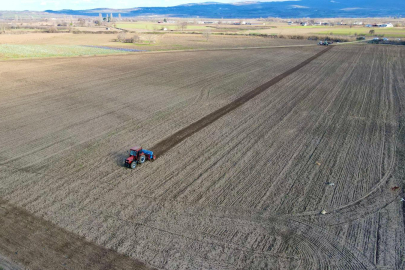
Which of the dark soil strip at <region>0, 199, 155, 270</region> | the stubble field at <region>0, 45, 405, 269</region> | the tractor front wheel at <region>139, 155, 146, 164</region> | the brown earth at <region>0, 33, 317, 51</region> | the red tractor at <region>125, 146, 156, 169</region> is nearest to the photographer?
the dark soil strip at <region>0, 199, 155, 270</region>

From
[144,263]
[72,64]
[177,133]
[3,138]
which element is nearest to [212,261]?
[144,263]

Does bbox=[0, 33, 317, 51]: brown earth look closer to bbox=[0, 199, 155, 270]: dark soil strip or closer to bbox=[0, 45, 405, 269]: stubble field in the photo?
bbox=[0, 45, 405, 269]: stubble field

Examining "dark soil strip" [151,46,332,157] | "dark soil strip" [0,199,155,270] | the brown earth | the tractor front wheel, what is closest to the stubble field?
"dark soil strip" [0,199,155,270]

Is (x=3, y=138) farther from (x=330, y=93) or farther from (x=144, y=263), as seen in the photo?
(x=330, y=93)

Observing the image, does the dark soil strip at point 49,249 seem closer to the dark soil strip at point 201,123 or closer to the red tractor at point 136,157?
the red tractor at point 136,157

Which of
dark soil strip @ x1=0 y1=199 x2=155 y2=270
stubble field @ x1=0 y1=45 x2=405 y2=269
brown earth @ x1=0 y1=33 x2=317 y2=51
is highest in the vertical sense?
brown earth @ x1=0 y1=33 x2=317 y2=51

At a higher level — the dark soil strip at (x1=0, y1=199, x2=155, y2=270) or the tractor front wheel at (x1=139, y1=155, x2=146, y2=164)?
the tractor front wheel at (x1=139, y1=155, x2=146, y2=164)
